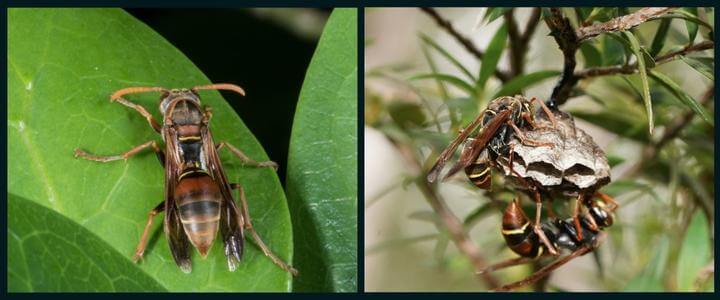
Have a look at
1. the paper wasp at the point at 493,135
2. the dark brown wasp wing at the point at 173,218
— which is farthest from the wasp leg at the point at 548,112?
the dark brown wasp wing at the point at 173,218

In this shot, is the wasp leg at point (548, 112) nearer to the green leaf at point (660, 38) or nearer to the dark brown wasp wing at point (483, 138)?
the dark brown wasp wing at point (483, 138)

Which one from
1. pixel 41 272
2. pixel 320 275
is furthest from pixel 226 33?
pixel 41 272

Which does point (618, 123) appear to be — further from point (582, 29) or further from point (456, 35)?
point (582, 29)

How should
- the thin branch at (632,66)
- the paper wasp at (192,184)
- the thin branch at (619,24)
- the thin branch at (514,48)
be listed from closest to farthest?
the thin branch at (619,24)
the thin branch at (632,66)
the paper wasp at (192,184)
the thin branch at (514,48)

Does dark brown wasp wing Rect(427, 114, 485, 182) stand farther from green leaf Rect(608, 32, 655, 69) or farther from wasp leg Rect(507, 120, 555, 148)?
green leaf Rect(608, 32, 655, 69)

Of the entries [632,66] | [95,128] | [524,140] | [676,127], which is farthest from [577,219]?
[95,128]

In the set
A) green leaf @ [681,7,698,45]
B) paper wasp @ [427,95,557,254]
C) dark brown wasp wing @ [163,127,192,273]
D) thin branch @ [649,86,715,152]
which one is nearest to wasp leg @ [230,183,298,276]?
dark brown wasp wing @ [163,127,192,273]

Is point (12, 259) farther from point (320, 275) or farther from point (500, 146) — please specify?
point (500, 146)
